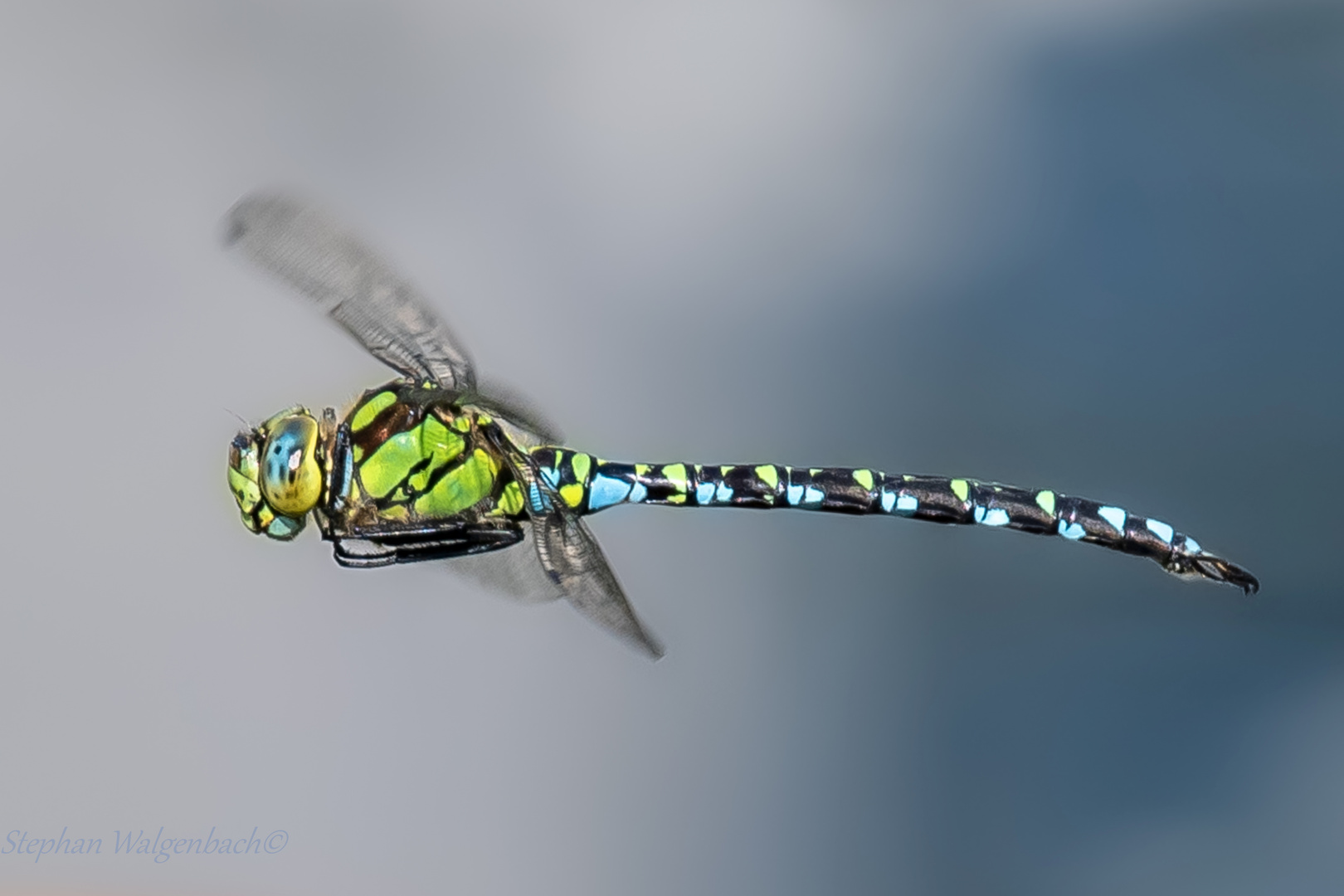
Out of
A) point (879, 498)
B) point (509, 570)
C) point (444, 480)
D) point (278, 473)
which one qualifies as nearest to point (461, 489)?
point (444, 480)

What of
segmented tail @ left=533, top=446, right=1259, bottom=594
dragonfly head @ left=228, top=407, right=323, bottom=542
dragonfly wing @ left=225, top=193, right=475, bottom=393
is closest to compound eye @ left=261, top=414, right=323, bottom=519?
dragonfly head @ left=228, top=407, right=323, bottom=542

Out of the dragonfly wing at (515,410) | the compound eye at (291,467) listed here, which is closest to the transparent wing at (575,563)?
the dragonfly wing at (515,410)

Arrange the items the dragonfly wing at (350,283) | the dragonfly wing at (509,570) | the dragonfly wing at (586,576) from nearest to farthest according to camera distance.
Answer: the dragonfly wing at (350,283)
the dragonfly wing at (586,576)
the dragonfly wing at (509,570)

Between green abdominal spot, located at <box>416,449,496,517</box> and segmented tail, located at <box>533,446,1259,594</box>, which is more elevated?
segmented tail, located at <box>533,446,1259,594</box>

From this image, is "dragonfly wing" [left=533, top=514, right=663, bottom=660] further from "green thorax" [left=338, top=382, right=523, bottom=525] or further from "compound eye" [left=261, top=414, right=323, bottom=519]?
"compound eye" [left=261, top=414, right=323, bottom=519]

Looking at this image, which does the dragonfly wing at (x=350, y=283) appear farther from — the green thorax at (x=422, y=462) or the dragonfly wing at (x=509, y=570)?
the dragonfly wing at (x=509, y=570)

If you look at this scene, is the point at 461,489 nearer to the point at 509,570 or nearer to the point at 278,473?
the point at 509,570
